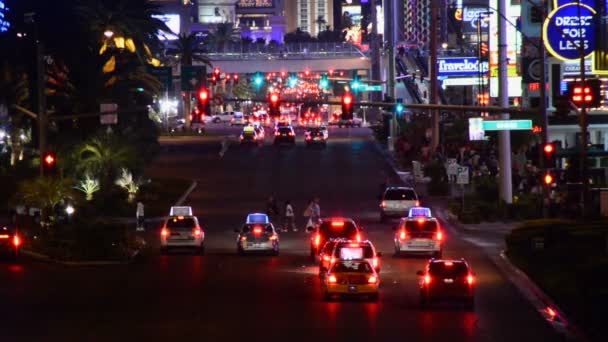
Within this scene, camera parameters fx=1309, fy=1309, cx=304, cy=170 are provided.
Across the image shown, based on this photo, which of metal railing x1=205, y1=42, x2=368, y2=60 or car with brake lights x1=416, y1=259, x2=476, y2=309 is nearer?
car with brake lights x1=416, y1=259, x2=476, y2=309

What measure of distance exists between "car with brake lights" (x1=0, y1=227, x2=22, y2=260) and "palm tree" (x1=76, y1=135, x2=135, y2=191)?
2314cm

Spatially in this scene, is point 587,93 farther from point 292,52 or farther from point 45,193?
point 292,52

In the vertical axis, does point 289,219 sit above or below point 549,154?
below

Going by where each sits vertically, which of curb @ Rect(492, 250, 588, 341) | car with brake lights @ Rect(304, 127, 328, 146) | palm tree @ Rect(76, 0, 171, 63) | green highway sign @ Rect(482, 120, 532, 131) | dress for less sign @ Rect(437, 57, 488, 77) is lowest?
curb @ Rect(492, 250, 588, 341)

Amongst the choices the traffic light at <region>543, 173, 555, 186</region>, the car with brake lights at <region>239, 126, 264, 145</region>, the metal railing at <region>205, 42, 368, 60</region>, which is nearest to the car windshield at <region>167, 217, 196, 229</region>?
the traffic light at <region>543, 173, 555, 186</region>

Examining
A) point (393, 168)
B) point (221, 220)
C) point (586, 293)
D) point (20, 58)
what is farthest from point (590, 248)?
point (20, 58)

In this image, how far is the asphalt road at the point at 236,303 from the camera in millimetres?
25531

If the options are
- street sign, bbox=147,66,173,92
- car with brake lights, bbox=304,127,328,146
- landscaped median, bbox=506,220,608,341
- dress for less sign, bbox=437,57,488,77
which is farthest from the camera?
dress for less sign, bbox=437,57,488,77

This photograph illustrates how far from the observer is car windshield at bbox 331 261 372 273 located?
103ft

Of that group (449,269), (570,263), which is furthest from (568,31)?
(449,269)

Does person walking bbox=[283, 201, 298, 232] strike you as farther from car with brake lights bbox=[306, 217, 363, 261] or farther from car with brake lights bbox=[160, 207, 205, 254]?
car with brake lights bbox=[306, 217, 363, 261]

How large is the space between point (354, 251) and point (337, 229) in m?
7.23

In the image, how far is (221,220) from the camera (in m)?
57.7

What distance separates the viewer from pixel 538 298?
3170cm
